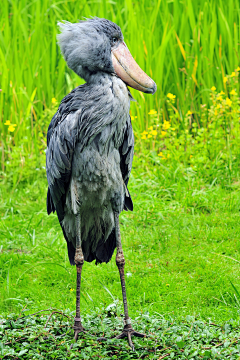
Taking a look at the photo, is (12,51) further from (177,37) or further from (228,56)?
(228,56)

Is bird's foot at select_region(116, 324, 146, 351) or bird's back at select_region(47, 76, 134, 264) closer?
bird's back at select_region(47, 76, 134, 264)

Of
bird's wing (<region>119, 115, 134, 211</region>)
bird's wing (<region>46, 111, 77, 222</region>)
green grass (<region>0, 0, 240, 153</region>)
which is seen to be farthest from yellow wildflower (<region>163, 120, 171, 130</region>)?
bird's wing (<region>46, 111, 77, 222</region>)

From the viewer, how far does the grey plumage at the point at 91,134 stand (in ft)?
10.1

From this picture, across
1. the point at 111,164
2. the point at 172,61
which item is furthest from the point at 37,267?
the point at 172,61

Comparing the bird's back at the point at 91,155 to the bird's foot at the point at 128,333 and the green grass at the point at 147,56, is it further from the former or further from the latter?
the green grass at the point at 147,56

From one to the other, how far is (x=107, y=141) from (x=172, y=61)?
3.91 m

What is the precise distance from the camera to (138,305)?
429 cm

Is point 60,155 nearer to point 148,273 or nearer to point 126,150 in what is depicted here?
point 126,150

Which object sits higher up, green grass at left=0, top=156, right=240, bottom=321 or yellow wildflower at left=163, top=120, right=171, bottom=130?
yellow wildflower at left=163, top=120, right=171, bottom=130

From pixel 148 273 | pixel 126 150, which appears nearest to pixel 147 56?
pixel 148 273

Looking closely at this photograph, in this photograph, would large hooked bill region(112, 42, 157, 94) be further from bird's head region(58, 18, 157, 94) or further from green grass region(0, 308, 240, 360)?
green grass region(0, 308, 240, 360)

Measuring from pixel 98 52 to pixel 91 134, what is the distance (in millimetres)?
511

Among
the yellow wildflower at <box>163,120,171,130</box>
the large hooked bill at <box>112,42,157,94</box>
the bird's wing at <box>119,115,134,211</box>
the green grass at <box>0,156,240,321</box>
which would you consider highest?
the large hooked bill at <box>112,42,157,94</box>

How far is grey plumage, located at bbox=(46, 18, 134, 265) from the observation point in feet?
10.1
